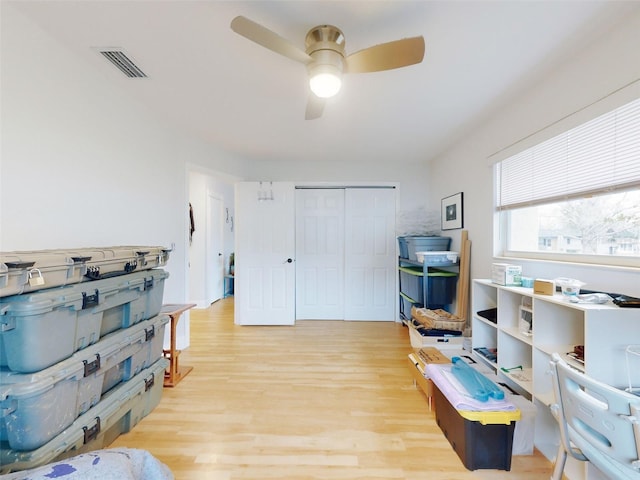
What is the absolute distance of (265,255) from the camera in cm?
384

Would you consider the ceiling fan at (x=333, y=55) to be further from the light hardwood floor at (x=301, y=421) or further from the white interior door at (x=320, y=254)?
the white interior door at (x=320, y=254)

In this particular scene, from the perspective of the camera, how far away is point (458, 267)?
10.1 feet

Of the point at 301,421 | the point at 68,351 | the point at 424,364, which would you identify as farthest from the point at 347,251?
the point at 68,351

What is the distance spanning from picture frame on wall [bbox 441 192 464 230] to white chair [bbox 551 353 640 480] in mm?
2174

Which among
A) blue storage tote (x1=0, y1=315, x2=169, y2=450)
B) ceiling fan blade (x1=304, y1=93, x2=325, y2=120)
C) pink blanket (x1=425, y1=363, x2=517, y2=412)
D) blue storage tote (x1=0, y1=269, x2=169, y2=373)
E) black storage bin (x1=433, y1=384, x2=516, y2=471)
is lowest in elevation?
black storage bin (x1=433, y1=384, x2=516, y2=471)

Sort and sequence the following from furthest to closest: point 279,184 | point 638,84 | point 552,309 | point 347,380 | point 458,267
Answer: point 279,184
point 458,267
point 347,380
point 552,309
point 638,84

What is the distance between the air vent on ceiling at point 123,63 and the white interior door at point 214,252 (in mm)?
3208

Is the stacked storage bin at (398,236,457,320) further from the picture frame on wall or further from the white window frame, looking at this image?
the white window frame

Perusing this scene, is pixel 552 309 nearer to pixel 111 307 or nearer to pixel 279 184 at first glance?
pixel 111 307

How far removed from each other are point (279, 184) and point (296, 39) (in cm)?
232

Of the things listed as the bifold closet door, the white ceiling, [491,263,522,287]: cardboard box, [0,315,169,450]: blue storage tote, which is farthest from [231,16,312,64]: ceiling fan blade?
the bifold closet door

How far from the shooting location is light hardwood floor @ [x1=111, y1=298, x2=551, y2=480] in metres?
1.49

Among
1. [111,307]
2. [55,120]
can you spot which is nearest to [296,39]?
[55,120]

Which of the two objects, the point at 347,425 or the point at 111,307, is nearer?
the point at 111,307
